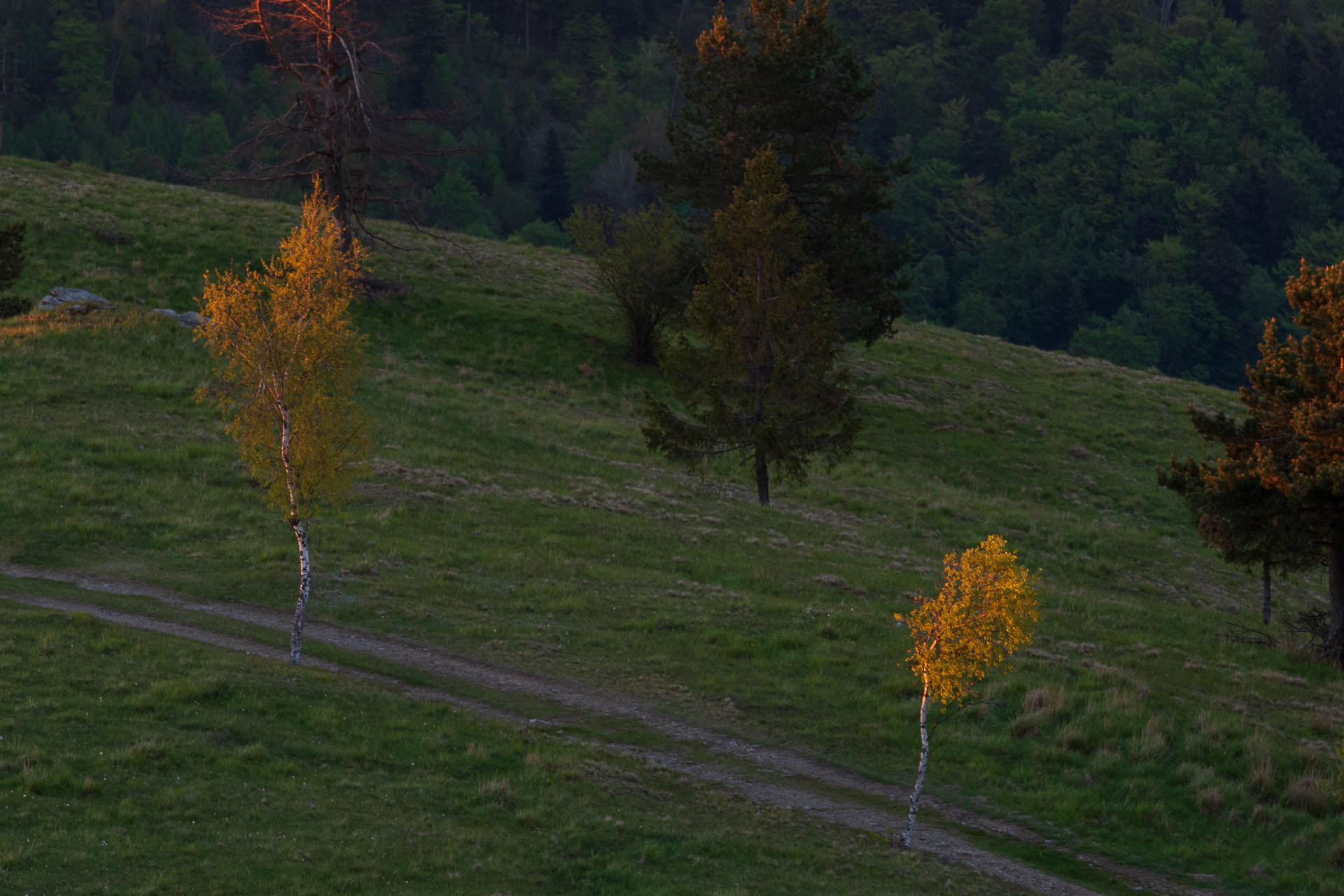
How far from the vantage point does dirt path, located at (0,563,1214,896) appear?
15.7m

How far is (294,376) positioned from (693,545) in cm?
1164

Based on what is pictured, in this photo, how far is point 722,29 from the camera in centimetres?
4138

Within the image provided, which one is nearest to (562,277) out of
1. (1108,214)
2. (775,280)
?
(775,280)

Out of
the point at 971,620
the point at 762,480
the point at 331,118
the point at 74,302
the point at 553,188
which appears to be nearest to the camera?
the point at 971,620

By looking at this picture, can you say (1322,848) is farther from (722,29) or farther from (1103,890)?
(722,29)

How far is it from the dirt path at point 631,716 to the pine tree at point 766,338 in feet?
38.1

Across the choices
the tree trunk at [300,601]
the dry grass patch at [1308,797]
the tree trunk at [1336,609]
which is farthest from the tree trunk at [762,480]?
the dry grass patch at [1308,797]

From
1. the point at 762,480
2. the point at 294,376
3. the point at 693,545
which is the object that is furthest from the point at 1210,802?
the point at 762,480

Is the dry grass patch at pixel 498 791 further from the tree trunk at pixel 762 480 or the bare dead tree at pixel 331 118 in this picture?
the bare dead tree at pixel 331 118

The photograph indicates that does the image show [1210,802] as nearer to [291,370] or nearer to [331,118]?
[291,370]

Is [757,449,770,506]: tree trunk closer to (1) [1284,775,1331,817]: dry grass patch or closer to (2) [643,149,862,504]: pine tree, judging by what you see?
(2) [643,149,862,504]: pine tree

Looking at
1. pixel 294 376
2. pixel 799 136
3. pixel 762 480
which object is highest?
pixel 799 136

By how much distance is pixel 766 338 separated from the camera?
30.0 m

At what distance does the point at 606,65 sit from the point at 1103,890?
169452 millimetres
